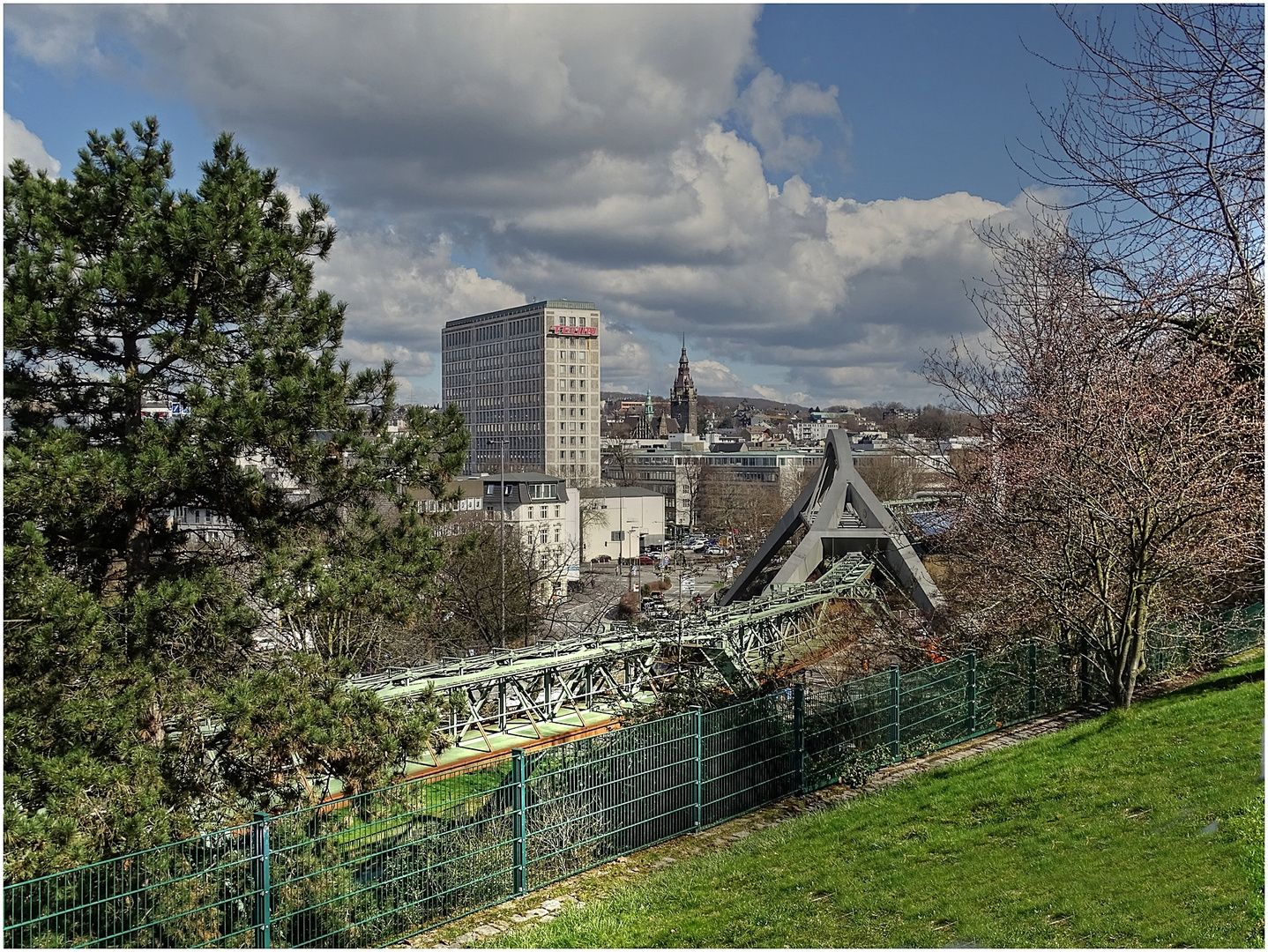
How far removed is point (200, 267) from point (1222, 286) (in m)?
→ 9.83

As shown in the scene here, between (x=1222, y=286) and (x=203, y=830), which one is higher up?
(x=1222, y=286)

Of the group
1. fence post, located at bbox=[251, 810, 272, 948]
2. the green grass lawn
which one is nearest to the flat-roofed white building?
the green grass lawn

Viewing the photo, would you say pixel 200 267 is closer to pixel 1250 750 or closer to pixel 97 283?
pixel 97 283

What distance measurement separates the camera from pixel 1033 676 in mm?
14188

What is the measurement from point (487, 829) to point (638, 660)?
43.2 ft

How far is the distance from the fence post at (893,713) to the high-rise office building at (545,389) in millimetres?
104500

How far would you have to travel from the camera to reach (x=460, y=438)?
11.9m

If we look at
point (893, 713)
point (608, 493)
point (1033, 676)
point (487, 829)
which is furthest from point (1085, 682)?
point (608, 493)

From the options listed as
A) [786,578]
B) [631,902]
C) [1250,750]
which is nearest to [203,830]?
[631,902]

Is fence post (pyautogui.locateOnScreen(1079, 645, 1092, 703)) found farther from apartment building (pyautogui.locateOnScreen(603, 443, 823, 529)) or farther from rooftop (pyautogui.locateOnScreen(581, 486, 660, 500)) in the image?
apartment building (pyautogui.locateOnScreen(603, 443, 823, 529))

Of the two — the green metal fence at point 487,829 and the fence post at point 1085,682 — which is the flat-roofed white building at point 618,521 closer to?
the fence post at point 1085,682

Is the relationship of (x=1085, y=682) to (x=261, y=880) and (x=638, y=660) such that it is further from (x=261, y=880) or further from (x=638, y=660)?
(x=261, y=880)

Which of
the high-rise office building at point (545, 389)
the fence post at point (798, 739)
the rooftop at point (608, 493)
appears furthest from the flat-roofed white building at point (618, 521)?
the fence post at point (798, 739)

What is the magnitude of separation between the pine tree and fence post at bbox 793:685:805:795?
4292 millimetres
